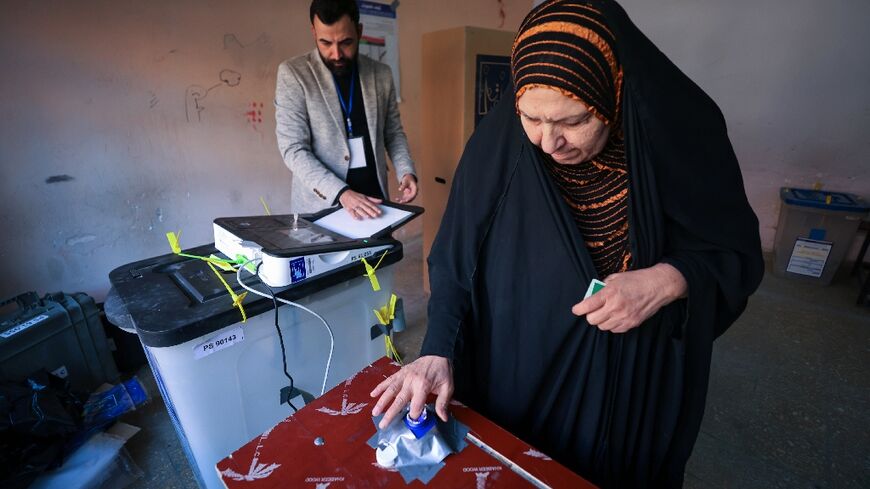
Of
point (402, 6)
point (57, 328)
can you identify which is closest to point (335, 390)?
point (57, 328)

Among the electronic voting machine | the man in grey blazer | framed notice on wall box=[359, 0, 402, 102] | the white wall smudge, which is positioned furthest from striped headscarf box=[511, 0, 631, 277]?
framed notice on wall box=[359, 0, 402, 102]

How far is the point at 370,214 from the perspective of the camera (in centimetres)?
131

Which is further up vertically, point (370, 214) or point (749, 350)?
point (370, 214)

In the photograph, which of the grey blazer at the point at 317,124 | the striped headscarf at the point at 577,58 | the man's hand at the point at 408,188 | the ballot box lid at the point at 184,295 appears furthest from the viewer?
the man's hand at the point at 408,188

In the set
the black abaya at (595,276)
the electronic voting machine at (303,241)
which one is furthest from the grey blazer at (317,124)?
the black abaya at (595,276)

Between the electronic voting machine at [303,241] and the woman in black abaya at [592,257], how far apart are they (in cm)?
38

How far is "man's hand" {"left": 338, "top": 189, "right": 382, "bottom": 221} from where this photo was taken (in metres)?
1.32

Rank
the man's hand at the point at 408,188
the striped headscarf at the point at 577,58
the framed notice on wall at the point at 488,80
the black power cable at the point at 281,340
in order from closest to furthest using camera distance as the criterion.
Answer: the striped headscarf at the point at 577,58
the black power cable at the point at 281,340
the man's hand at the point at 408,188
the framed notice on wall at the point at 488,80

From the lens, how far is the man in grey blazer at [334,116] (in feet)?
5.06

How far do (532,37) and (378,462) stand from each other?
62 centimetres

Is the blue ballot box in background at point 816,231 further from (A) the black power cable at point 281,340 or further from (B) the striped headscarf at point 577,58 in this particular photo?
(A) the black power cable at point 281,340

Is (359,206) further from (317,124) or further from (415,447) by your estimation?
(415,447)

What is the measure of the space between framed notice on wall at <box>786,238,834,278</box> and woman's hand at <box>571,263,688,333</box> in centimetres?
313

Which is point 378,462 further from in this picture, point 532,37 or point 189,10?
point 189,10
